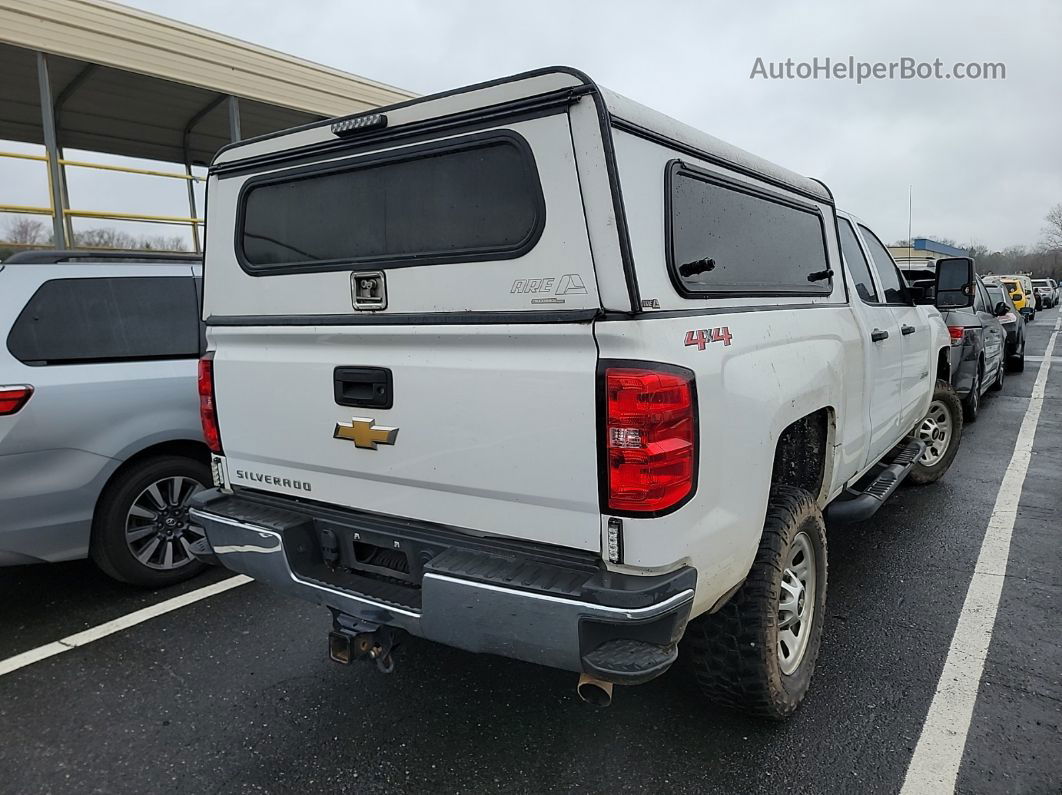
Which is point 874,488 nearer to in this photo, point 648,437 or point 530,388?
point 648,437

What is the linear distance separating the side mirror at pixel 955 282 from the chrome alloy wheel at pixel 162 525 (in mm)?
4835

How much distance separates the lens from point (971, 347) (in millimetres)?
7566

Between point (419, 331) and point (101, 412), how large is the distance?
87.1 inches

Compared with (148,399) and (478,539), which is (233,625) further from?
(478,539)

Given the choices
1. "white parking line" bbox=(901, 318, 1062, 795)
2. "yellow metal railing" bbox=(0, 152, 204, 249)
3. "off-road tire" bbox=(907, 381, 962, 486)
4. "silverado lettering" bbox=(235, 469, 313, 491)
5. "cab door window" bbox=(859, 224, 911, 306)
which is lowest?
"white parking line" bbox=(901, 318, 1062, 795)

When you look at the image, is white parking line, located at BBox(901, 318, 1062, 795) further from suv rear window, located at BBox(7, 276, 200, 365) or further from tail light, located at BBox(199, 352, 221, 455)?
suv rear window, located at BBox(7, 276, 200, 365)

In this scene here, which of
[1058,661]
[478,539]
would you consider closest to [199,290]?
[478,539]

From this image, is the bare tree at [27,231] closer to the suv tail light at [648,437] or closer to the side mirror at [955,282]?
the suv tail light at [648,437]

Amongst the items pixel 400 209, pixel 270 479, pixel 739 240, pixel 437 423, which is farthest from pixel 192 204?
pixel 739 240

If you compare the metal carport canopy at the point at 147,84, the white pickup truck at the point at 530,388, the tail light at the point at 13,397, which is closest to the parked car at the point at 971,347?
the white pickup truck at the point at 530,388

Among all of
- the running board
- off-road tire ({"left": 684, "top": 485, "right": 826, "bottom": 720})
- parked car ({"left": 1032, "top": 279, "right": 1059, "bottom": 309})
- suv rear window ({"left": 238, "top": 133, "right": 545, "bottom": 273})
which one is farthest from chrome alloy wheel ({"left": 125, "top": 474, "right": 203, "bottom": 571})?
parked car ({"left": 1032, "top": 279, "right": 1059, "bottom": 309})

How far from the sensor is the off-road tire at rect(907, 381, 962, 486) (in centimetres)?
576

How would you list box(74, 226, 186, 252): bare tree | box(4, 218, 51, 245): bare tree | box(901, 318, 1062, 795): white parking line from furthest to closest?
box(74, 226, 186, 252): bare tree < box(4, 218, 51, 245): bare tree < box(901, 318, 1062, 795): white parking line

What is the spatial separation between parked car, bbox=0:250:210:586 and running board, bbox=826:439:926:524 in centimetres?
313
